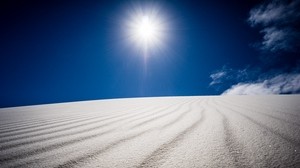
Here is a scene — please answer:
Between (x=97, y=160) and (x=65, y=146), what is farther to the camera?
(x=65, y=146)

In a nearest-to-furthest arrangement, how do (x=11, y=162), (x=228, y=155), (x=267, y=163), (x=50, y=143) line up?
(x=267, y=163), (x=228, y=155), (x=11, y=162), (x=50, y=143)

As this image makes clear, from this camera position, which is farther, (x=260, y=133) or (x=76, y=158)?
(x=260, y=133)

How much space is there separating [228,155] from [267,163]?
172 millimetres

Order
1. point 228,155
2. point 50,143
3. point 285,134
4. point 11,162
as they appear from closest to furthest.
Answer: point 228,155 < point 11,162 < point 285,134 < point 50,143

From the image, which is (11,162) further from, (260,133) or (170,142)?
(260,133)

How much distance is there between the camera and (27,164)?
886 mm

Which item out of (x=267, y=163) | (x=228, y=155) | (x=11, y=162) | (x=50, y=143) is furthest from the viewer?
(x=50, y=143)

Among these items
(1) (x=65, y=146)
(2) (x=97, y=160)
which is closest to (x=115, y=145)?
(2) (x=97, y=160)

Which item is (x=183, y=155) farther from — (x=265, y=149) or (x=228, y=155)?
(x=265, y=149)

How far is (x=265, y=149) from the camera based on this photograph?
854 mm

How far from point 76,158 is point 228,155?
927 millimetres

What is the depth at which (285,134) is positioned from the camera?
1079 mm

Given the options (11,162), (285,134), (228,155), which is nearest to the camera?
(228,155)

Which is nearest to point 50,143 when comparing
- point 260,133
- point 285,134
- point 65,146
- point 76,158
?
point 65,146
